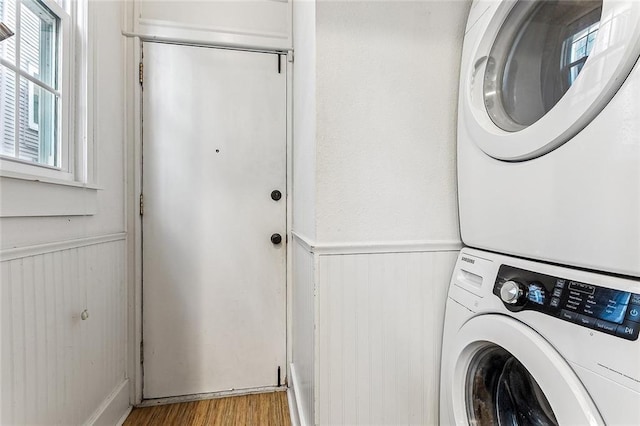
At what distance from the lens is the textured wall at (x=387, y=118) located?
0.95m

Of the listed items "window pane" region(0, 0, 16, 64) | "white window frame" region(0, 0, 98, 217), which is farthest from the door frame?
"window pane" region(0, 0, 16, 64)

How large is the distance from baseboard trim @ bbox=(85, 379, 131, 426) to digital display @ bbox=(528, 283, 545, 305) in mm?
1615

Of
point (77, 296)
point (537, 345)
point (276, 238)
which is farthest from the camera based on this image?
point (276, 238)

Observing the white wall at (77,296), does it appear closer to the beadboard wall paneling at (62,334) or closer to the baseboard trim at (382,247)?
the beadboard wall paneling at (62,334)

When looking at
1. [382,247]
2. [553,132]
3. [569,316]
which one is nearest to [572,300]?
[569,316]

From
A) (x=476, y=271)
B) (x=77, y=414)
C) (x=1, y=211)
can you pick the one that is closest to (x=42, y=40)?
(x=1, y=211)

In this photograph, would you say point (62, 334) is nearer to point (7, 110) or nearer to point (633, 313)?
point (7, 110)

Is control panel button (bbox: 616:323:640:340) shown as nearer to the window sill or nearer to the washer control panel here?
the washer control panel

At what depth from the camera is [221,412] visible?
4.77 feet

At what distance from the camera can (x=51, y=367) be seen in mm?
961

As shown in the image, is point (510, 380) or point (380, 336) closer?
point (510, 380)

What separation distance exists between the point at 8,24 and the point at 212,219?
3.22 ft

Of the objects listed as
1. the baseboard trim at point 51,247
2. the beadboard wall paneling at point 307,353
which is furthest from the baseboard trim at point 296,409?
the baseboard trim at point 51,247

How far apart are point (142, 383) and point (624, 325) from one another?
6.22 ft
